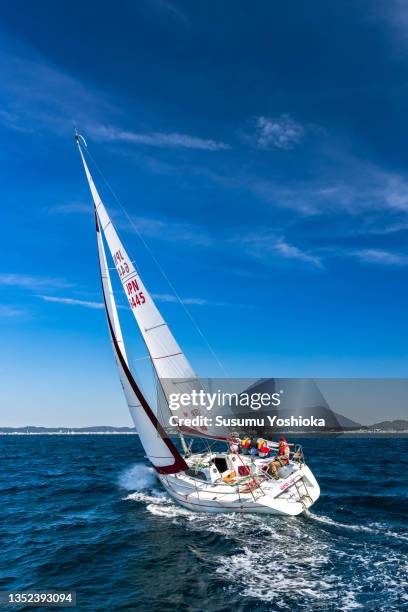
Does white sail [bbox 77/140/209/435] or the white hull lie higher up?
white sail [bbox 77/140/209/435]

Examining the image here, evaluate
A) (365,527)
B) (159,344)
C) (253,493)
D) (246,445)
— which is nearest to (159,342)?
(159,344)

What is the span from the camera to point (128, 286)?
19.5 metres

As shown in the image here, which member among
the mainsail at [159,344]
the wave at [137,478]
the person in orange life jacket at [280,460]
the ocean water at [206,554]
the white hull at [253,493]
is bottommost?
the wave at [137,478]

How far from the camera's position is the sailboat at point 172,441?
16.0 metres

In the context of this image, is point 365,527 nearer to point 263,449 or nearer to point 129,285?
point 263,449

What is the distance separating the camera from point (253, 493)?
1545cm

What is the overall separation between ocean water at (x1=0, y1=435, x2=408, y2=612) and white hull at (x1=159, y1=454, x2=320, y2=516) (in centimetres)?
44

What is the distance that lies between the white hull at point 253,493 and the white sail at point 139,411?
0.85 meters

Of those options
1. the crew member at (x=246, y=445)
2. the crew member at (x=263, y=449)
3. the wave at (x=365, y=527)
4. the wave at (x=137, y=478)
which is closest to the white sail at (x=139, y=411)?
the crew member at (x=246, y=445)

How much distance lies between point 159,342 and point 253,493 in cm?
715

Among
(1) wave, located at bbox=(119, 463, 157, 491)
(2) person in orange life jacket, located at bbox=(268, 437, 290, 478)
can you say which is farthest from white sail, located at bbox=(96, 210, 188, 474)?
(1) wave, located at bbox=(119, 463, 157, 491)

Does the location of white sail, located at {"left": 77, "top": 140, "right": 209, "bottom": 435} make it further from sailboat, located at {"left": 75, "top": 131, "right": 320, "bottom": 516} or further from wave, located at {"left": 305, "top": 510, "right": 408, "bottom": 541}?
wave, located at {"left": 305, "top": 510, "right": 408, "bottom": 541}

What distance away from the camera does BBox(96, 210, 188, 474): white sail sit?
693 inches

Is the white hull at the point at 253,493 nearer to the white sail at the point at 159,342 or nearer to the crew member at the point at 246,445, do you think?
the white sail at the point at 159,342
